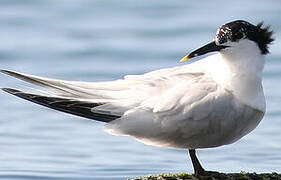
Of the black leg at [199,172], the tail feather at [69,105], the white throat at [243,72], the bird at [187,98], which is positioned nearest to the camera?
the tail feather at [69,105]

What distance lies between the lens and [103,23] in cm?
1678

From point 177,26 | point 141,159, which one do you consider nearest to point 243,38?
point 141,159

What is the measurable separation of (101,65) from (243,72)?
19.8 ft

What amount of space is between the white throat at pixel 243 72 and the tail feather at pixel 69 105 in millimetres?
815

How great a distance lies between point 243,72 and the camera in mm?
9297

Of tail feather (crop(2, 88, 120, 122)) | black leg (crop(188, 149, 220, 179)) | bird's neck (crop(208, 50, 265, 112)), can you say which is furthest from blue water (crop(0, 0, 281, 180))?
tail feather (crop(2, 88, 120, 122))

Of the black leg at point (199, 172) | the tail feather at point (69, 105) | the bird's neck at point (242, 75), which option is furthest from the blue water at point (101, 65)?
the tail feather at point (69, 105)

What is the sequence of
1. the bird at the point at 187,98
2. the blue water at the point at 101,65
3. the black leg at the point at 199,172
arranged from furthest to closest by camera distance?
the blue water at the point at 101,65 < the black leg at the point at 199,172 < the bird at the point at 187,98

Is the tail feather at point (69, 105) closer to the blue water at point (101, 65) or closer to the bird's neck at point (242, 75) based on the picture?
the bird's neck at point (242, 75)

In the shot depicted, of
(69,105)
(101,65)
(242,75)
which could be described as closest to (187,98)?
(242,75)

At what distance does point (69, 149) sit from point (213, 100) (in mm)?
4463

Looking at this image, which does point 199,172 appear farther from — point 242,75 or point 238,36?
point 238,36

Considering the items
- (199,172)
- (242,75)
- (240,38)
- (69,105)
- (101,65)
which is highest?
(101,65)

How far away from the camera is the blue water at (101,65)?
1306 centimetres
